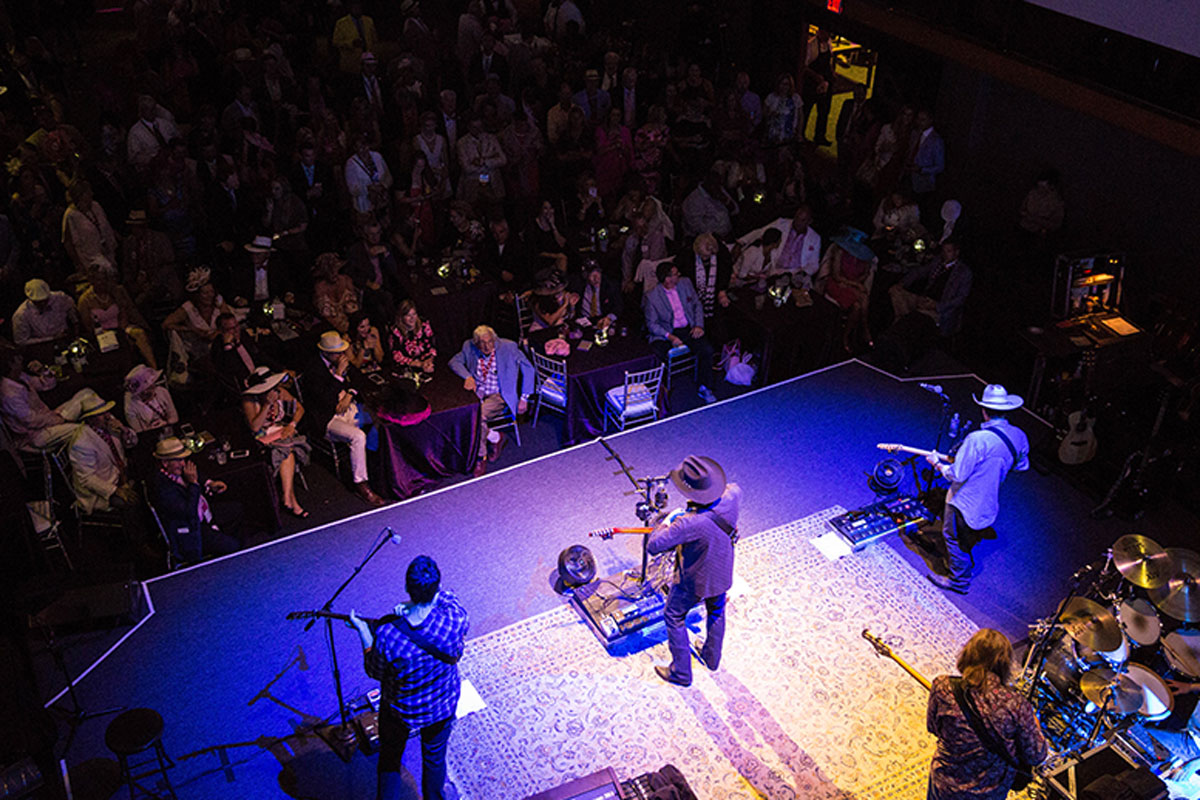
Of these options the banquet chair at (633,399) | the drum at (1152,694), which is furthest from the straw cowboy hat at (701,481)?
the banquet chair at (633,399)

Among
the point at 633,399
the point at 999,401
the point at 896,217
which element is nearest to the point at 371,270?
the point at 633,399

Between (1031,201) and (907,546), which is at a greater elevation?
(1031,201)

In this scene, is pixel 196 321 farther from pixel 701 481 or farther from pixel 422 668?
pixel 701 481

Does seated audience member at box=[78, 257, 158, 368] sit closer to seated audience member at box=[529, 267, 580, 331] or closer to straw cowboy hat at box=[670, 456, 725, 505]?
seated audience member at box=[529, 267, 580, 331]

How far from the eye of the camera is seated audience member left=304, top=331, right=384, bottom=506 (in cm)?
700

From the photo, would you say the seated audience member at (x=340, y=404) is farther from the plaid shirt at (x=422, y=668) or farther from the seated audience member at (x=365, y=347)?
the plaid shirt at (x=422, y=668)

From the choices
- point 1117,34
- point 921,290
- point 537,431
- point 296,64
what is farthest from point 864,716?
point 296,64

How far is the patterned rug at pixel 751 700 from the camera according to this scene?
16.5 feet

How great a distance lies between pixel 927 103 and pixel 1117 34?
3309 mm

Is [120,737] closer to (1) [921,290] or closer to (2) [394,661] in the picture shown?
(2) [394,661]

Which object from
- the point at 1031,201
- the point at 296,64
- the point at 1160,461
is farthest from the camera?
the point at 296,64

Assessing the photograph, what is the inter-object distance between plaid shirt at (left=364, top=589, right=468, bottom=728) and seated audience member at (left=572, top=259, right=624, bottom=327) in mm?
4006

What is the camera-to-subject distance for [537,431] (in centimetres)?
805

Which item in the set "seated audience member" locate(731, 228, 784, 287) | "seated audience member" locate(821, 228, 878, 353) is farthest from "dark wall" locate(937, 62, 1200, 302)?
"seated audience member" locate(731, 228, 784, 287)
